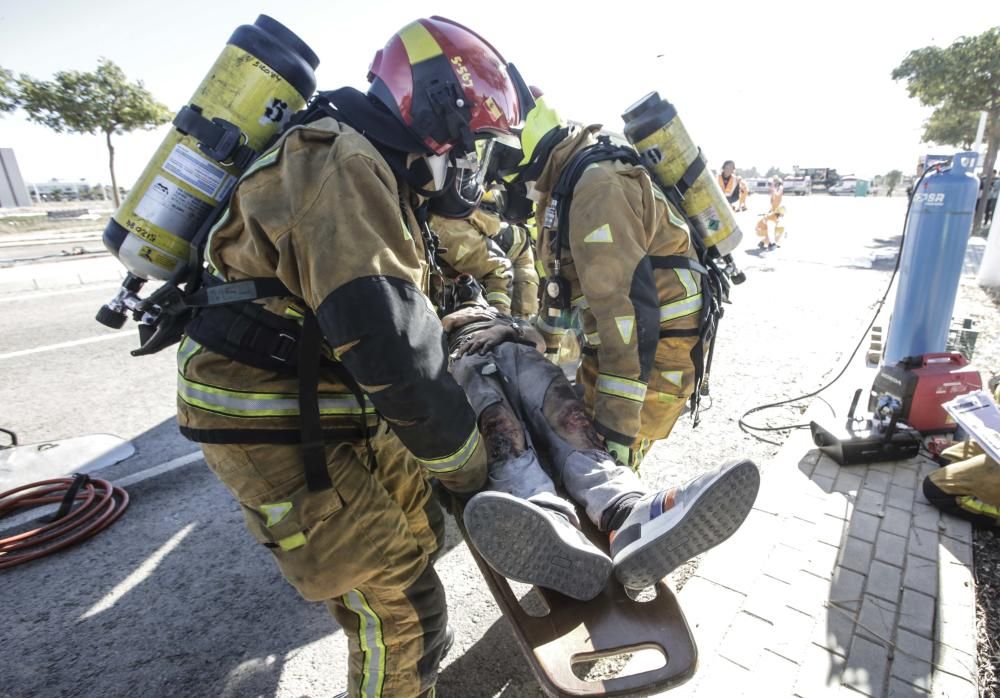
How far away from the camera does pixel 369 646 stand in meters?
1.79

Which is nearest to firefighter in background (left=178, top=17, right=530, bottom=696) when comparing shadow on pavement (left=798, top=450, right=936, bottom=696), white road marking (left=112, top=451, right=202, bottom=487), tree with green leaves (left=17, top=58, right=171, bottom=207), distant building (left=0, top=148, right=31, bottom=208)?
shadow on pavement (left=798, top=450, right=936, bottom=696)

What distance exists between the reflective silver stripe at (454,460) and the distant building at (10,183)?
4106 centimetres

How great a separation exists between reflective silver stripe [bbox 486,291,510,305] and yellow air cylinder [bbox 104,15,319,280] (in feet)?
8.21

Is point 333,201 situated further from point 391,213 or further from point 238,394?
point 238,394

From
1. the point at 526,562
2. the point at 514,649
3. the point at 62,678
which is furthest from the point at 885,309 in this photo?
the point at 62,678

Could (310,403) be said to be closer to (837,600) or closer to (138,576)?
(138,576)

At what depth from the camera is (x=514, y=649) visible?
240 centimetres

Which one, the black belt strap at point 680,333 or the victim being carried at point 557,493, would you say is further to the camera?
the black belt strap at point 680,333

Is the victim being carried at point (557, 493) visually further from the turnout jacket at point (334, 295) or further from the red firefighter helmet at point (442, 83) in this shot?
the red firefighter helmet at point (442, 83)

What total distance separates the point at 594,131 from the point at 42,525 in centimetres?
397

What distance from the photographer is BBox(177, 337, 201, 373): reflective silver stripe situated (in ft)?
5.58

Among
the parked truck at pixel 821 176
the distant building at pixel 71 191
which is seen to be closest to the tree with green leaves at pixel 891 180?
the parked truck at pixel 821 176

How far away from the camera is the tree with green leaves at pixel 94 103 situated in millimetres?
17906

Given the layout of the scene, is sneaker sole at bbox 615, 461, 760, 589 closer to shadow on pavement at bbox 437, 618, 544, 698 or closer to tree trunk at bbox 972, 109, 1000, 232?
shadow on pavement at bbox 437, 618, 544, 698
